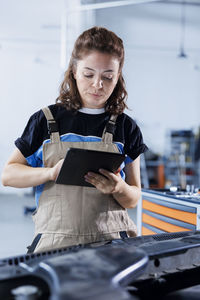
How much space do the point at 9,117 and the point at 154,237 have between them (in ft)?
30.6

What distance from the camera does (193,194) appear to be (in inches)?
122

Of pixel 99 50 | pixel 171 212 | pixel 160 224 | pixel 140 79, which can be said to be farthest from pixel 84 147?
pixel 140 79

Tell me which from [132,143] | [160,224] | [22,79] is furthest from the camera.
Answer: [22,79]

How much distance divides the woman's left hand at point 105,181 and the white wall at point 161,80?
878 centimetres

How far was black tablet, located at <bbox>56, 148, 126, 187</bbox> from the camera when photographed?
108cm

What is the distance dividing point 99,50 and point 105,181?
48 centimetres

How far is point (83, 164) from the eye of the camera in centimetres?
114

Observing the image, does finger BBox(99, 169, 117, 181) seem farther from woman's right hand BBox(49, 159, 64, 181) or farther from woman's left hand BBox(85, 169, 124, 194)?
woman's right hand BBox(49, 159, 64, 181)

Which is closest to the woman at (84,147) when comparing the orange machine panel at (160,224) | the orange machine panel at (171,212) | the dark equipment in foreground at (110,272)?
the dark equipment in foreground at (110,272)

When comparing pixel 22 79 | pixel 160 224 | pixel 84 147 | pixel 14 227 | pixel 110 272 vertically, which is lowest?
pixel 14 227

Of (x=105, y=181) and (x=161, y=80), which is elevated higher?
(x=161, y=80)

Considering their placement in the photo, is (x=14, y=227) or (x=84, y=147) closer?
(x=84, y=147)

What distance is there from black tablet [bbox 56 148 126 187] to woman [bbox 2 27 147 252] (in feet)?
0.10

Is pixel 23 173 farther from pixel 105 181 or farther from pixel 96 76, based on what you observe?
pixel 96 76
